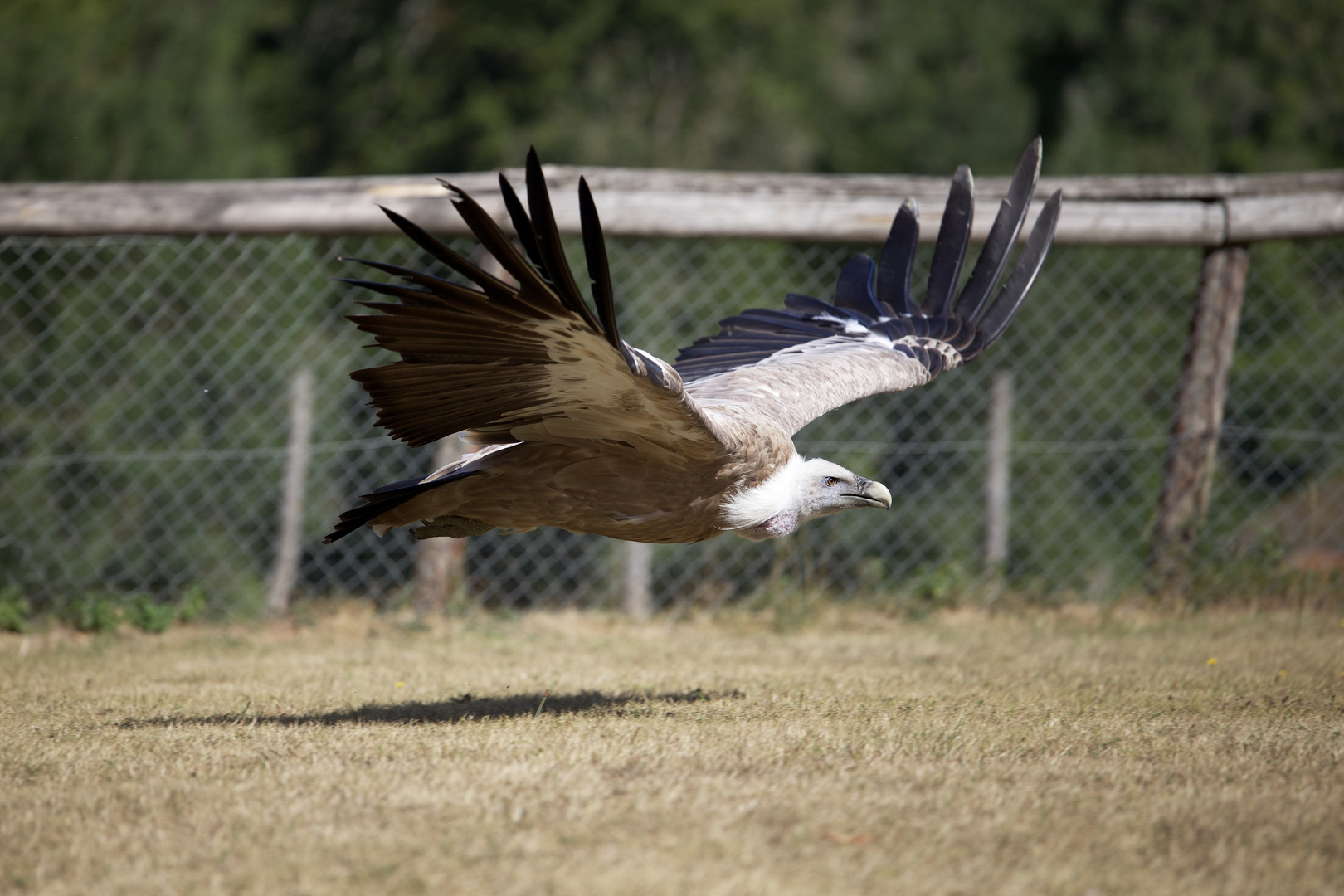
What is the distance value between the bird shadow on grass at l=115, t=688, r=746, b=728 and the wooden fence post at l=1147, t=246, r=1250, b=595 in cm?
326

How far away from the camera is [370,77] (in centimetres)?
2097

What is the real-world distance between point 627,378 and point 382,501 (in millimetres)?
1102

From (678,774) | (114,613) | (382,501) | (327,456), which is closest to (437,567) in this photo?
(114,613)

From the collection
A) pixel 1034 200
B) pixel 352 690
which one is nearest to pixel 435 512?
pixel 352 690

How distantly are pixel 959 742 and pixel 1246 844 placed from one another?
0.92m

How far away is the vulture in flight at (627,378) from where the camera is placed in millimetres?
2893

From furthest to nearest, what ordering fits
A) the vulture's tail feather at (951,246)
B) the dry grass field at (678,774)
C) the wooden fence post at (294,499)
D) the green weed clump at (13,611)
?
the wooden fence post at (294,499)
the green weed clump at (13,611)
the vulture's tail feather at (951,246)
the dry grass field at (678,774)

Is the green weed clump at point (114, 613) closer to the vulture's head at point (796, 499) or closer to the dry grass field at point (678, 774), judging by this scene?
the dry grass field at point (678, 774)

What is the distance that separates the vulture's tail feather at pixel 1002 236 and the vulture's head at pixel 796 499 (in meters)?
1.30

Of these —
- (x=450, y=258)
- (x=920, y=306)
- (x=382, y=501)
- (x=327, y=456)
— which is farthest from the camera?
(x=327, y=456)

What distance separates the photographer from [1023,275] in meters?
4.91

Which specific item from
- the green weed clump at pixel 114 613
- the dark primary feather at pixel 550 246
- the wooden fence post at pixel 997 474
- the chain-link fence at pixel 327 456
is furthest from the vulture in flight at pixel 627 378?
the green weed clump at pixel 114 613

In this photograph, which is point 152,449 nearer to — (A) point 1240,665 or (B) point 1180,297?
(A) point 1240,665

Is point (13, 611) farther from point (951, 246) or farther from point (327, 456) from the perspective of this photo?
point (951, 246)
